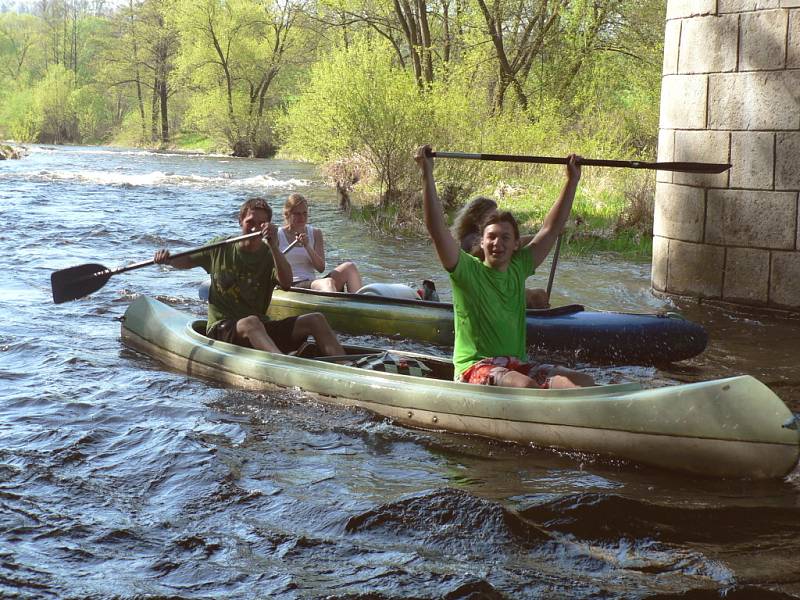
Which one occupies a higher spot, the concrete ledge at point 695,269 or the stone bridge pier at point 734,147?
the stone bridge pier at point 734,147

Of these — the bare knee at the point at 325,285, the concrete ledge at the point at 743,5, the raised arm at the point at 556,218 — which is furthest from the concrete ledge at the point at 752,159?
the raised arm at the point at 556,218

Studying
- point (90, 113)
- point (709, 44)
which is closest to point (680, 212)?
point (709, 44)

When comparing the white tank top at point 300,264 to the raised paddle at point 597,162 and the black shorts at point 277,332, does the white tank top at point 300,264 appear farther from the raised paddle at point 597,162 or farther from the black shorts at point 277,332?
the raised paddle at point 597,162

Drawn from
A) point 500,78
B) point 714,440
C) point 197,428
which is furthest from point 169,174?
point 714,440

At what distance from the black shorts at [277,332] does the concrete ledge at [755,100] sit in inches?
156

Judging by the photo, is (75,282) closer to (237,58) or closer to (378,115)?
(378,115)

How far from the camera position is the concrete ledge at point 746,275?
7.54m

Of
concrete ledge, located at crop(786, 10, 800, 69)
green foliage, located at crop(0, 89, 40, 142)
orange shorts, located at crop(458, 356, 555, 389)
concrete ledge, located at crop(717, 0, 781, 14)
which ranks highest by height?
green foliage, located at crop(0, 89, 40, 142)

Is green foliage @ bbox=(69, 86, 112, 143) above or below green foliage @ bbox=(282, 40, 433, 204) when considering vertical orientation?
above

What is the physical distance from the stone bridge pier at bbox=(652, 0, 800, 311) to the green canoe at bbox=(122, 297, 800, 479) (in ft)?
11.1

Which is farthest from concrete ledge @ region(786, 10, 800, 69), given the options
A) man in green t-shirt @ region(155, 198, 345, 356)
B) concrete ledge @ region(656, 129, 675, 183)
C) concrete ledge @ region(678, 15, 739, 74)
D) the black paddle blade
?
the black paddle blade

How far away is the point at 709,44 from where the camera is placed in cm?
768

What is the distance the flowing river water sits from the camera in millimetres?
3344

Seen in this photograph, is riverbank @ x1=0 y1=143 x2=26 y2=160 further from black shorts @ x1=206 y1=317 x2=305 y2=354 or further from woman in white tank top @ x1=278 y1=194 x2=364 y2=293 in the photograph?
black shorts @ x1=206 y1=317 x2=305 y2=354
